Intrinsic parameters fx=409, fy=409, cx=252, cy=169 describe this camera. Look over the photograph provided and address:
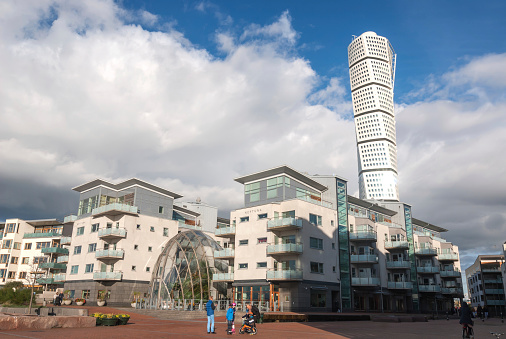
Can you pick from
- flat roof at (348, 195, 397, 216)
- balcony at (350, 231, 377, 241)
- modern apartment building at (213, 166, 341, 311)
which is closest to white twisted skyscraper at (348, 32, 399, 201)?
flat roof at (348, 195, 397, 216)

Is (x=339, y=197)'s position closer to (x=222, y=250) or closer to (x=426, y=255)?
(x=222, y=250)

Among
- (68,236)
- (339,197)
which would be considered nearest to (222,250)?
(339,197)

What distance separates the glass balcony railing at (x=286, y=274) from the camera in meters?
44.1

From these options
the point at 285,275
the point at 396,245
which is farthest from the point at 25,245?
the point at 396,245

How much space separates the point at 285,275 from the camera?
145 ft

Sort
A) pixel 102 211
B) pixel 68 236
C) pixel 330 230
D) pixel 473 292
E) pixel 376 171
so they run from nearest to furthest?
pixel 330 230 < pixel 102 211 < pixel 68 236 < pixel 473 292 < pixel 376 171

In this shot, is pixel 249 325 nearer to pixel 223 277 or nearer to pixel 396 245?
pixel 223 277

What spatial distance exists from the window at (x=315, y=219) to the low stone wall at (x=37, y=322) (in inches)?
1188

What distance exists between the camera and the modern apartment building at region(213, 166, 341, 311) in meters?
45.7

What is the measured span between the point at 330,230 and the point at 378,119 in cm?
14541

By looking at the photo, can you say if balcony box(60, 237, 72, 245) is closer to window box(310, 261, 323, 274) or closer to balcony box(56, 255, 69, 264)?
balcony box(56, 255, 69, 264)

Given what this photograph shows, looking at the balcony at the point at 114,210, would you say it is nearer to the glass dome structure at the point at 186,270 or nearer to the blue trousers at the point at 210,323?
the glass dome structure at the point at 186,270

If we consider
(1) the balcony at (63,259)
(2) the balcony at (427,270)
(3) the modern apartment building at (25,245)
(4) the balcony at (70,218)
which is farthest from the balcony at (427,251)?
(3) the modern apartment building at (25,245)

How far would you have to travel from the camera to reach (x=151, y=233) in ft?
194
